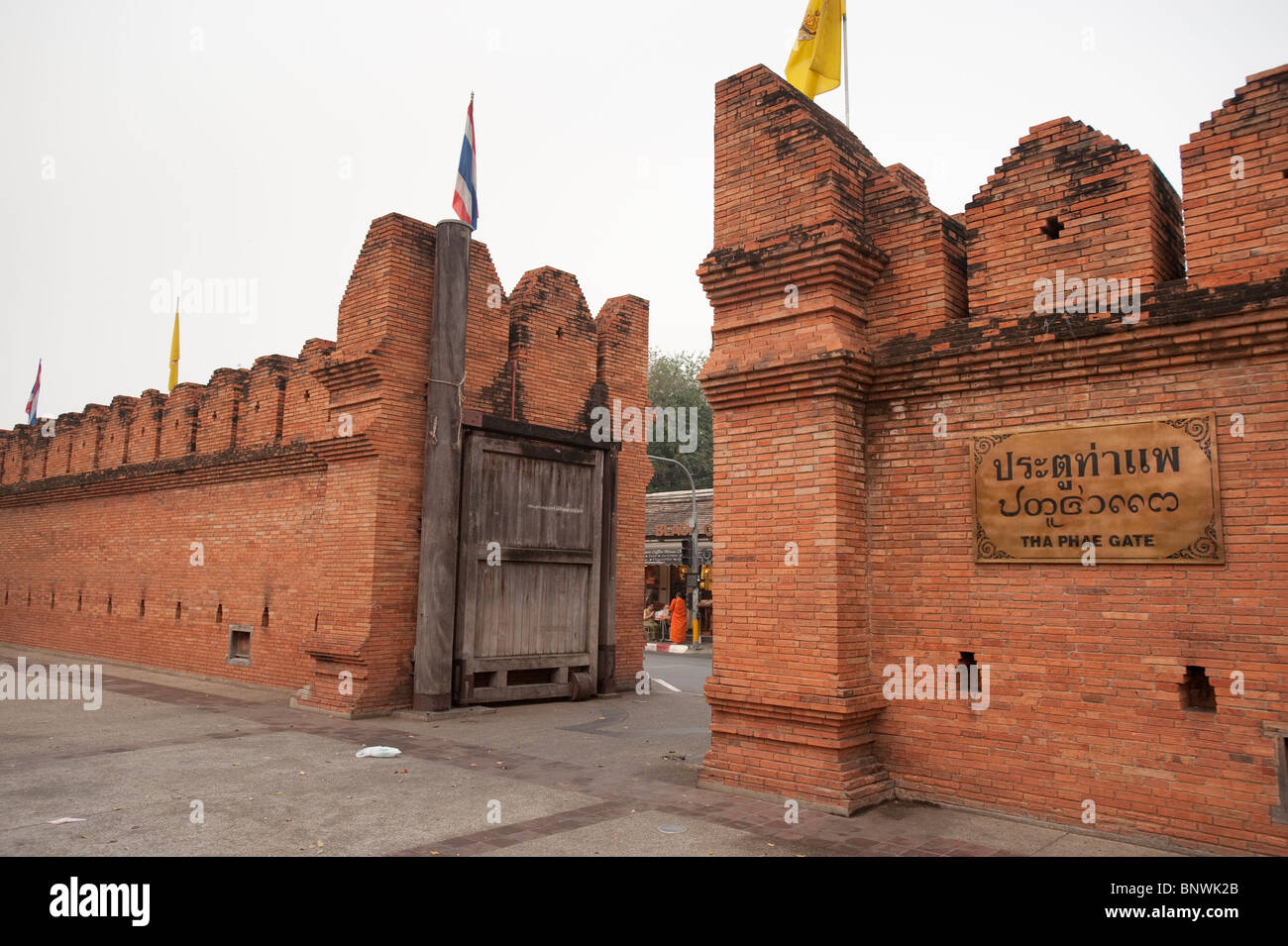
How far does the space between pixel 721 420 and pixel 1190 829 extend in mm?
4424

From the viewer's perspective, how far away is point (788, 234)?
7.26 metres

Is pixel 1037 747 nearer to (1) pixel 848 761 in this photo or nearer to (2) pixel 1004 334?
(1) pixel 848 761

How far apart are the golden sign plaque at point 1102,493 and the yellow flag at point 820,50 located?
13.8 ft

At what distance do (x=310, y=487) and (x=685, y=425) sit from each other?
1551 inches

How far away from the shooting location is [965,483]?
671 centimetres

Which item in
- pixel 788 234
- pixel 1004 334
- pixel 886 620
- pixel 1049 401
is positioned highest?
pixel 788 234

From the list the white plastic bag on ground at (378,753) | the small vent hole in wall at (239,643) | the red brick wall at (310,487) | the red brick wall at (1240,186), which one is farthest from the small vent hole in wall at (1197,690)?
the small vent hole in wall at (239,643)

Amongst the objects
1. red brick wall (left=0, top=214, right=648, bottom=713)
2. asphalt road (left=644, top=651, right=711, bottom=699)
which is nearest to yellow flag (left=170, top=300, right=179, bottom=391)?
red brick wall (left=0, top=214, right=648, bottom=713)

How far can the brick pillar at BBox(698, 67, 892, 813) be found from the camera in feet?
22.1

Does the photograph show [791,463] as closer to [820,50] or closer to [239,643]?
[820,50]

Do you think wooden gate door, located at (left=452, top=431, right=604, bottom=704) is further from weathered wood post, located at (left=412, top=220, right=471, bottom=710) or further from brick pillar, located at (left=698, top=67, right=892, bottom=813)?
brick pillar, located at (left=698, top=67, right=892, bottom=813)

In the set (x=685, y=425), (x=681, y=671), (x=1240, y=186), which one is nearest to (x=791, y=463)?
(x=1240, y=186)

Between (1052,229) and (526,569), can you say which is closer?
(1052,229)
